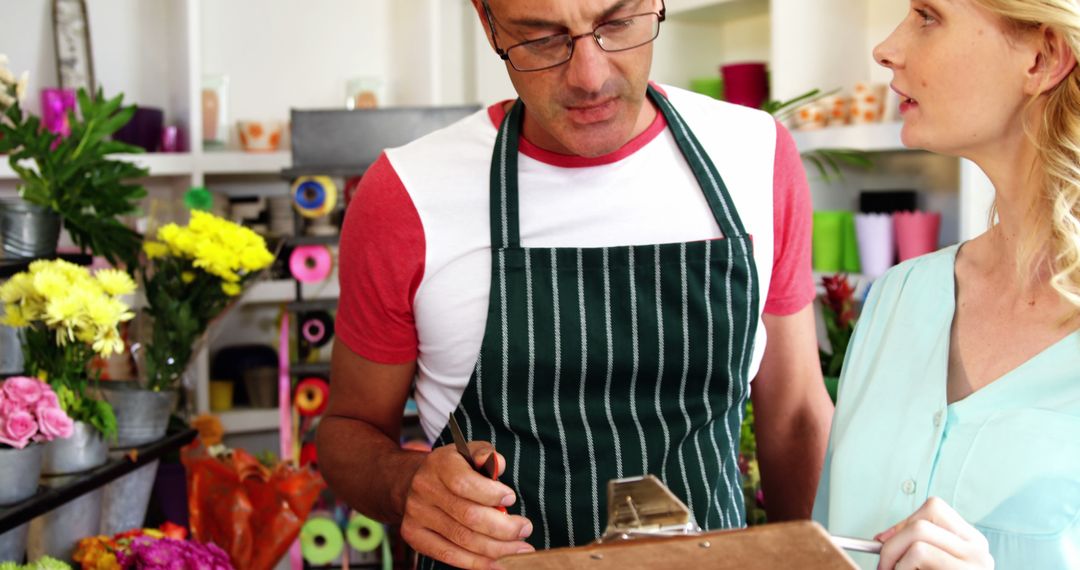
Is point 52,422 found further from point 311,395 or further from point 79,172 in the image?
point 311,395

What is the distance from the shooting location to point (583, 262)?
5.17 ft

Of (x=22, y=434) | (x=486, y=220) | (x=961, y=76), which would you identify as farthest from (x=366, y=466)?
(x=961, y=76)

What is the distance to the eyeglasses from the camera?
142 centimetres

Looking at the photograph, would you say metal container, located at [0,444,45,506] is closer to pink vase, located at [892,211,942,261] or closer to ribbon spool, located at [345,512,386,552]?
ribbon spool, located at [345,512,386,552]

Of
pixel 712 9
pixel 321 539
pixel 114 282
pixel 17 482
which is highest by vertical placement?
pixel 712 9

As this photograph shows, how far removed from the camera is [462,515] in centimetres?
119

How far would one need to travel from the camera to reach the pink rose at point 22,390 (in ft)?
6.56

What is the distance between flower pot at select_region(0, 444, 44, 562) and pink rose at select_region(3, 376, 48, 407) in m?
0.08

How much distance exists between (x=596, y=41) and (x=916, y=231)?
1946mm

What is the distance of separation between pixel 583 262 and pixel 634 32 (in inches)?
12.6

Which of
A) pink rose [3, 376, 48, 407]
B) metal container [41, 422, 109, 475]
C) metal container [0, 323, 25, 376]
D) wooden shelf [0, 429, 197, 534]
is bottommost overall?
wooden shelf [0, 429, 197, 534]

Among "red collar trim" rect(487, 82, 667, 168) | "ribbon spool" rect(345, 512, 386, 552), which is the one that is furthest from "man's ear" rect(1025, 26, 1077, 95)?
"ribbon spool" rect(345, 512, 386, 552)

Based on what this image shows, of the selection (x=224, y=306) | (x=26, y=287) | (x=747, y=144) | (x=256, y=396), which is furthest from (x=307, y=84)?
(x=747, y=144)

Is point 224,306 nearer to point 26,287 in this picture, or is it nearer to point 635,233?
point 26,287
